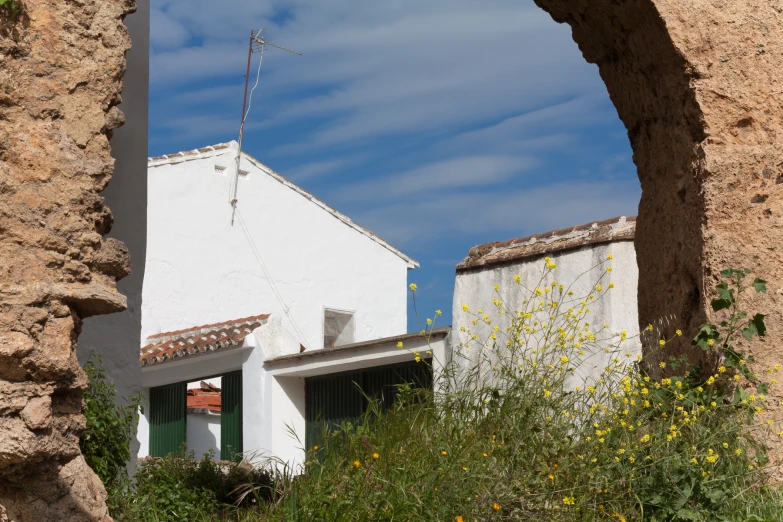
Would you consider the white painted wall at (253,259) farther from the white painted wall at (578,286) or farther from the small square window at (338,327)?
the white painted wall at (578,286)

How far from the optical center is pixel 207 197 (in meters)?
16.5

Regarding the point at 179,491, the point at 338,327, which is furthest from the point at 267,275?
the point at 179,491

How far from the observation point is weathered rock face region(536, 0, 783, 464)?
5051 millimetres

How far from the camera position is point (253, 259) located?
17.0 meters

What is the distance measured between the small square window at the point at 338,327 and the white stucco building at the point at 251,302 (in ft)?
0.08

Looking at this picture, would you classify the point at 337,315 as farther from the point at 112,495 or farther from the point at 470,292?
the point at 112,495

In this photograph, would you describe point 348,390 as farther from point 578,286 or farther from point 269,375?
point 578,286

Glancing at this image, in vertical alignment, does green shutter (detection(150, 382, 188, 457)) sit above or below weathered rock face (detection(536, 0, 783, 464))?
below

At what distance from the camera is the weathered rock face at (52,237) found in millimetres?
3271

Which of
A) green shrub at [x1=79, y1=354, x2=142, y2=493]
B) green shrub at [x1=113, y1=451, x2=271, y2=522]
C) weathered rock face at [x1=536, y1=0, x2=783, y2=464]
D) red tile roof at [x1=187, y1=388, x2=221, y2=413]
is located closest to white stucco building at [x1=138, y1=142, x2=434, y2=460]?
red tile roof at [x1=187, y1=388, x2=221, y2=413]

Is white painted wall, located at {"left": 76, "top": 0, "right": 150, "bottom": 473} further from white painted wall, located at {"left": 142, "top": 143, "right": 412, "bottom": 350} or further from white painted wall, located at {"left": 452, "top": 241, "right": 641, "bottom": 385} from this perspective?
white painted wall, located at {"left": 142, "top": 143, "right": 412, "bottom": 350}

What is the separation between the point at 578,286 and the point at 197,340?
6.84 m

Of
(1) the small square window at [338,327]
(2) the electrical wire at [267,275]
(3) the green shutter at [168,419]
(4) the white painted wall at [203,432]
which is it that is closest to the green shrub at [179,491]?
(3) the green shutter at [168,419]

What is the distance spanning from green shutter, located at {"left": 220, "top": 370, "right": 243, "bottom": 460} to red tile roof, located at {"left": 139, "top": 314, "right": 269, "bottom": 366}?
1.91 ft
